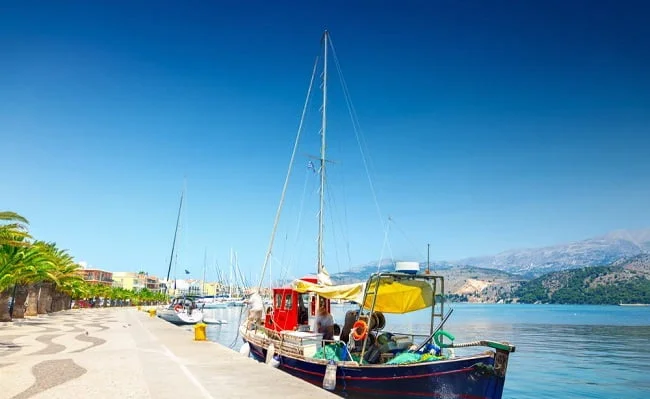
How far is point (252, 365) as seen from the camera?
13797mm

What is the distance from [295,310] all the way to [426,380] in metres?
7.55

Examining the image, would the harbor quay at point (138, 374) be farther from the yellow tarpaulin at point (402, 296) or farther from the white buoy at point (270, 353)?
the yellow tarpaulin at point (402, 296)

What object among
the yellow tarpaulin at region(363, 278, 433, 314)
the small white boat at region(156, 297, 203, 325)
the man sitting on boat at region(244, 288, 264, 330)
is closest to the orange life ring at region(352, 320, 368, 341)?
the yellow tarpaulin at region(363, 278, 433, 314)

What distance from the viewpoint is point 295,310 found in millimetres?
18719

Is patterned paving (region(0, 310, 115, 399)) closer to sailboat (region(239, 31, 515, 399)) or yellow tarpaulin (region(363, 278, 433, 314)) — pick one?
sailboat (region(239, 31, 515, 399))

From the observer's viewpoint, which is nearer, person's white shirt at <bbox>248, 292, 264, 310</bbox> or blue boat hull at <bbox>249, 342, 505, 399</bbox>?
blue boat hull at <bbox>249, 342, 505, 399</bbox>

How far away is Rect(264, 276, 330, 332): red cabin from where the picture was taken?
60.4 feet

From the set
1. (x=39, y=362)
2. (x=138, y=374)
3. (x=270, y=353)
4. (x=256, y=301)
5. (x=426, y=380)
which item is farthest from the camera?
(x=256, y=301)

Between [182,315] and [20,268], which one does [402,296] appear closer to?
[20,268]

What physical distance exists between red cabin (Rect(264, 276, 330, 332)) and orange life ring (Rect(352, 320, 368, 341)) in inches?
145

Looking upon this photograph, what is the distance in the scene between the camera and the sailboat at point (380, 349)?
11500mm

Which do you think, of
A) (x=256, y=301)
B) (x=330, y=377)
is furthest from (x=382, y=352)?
(x=256, y=301)

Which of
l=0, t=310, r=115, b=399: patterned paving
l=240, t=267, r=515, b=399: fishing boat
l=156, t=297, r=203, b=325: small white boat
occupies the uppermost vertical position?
l=240, t=267, r=515, b=399: fishing boat

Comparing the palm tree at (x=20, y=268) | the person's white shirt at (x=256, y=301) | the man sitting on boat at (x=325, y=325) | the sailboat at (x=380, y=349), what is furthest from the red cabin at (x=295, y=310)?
the palm tree at (x=20, y=268)
